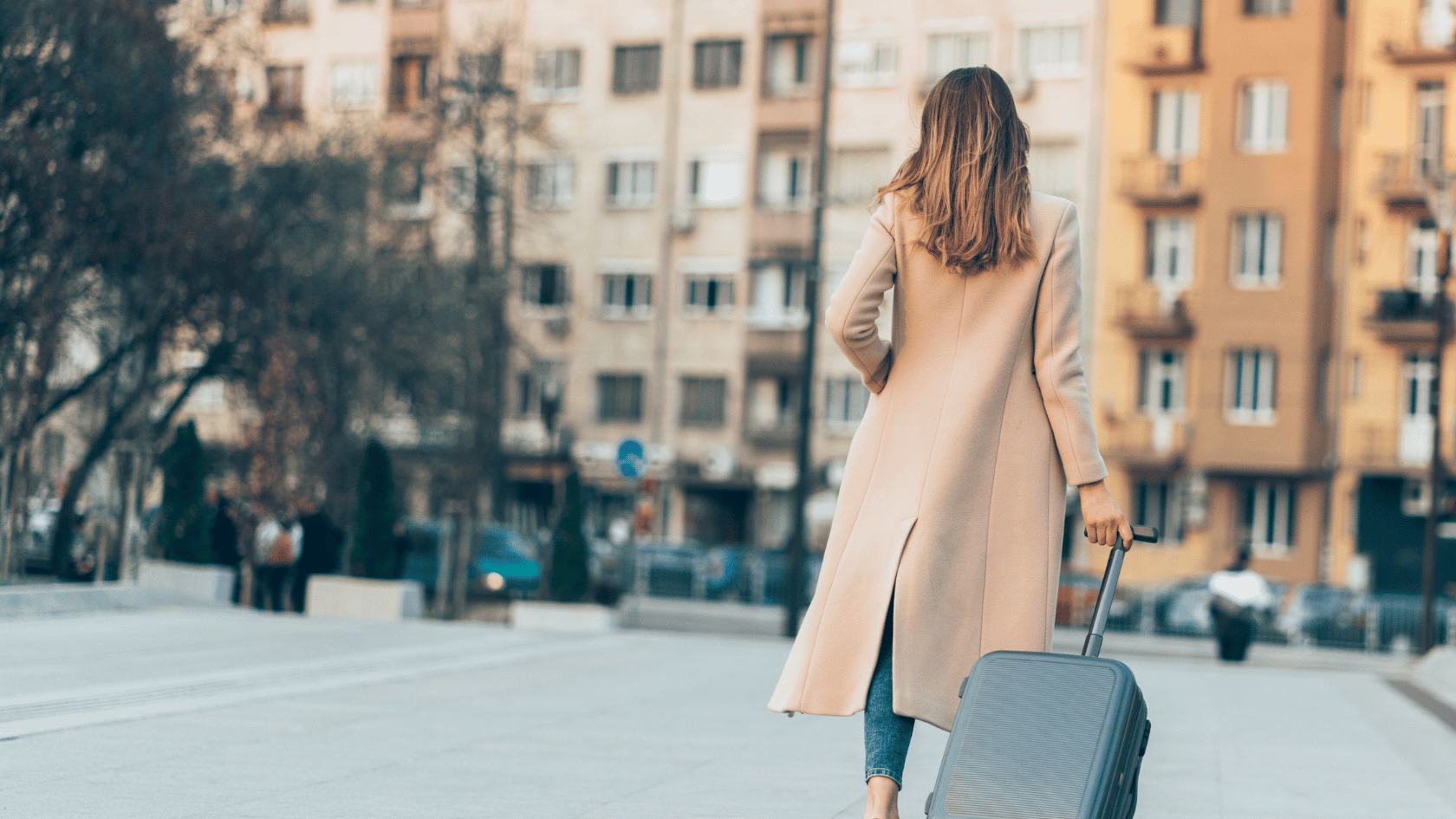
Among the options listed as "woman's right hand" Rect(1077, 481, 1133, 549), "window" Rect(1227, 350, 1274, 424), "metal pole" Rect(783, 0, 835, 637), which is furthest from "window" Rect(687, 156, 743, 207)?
"woman's right hand" Rect(1077, 481, 1133, 549)

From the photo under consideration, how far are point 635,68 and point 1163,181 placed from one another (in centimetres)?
1552

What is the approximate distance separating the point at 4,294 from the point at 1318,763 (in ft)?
53.3

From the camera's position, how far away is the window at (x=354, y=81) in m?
53.5

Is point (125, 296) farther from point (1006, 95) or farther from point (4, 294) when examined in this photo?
point (1006, 95)

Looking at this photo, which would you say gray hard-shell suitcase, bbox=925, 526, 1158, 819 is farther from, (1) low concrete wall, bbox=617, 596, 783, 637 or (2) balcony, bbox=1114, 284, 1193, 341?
(2) balcony, bbox=1114, 284, 1193, 341

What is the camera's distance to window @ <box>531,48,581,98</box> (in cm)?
5125

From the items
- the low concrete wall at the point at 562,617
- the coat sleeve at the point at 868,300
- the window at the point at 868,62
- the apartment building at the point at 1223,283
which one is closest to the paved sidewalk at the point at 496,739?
the coat sleeve at the point at 868,300

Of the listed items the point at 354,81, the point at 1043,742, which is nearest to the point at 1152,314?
the point at 354,81

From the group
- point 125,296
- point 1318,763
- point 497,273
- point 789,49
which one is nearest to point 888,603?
point 1318,763

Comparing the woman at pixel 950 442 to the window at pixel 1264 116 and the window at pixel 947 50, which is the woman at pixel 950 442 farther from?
the window at pixel 947 50

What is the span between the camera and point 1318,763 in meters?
8.80

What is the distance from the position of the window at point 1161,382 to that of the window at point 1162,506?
1.81m

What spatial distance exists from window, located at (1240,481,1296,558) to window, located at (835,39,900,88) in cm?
1426

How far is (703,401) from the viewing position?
48969 mm
